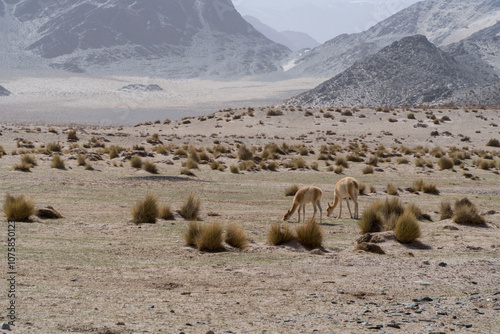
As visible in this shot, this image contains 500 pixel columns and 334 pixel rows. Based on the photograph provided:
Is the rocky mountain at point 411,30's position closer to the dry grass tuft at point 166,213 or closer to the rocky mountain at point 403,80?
the rocky mountain at point 403,80

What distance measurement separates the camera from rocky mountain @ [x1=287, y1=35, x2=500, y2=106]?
263 feet

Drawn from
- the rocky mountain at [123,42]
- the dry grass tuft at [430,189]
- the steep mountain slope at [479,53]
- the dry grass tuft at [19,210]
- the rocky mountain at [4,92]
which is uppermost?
the rocky mountain at [123,42]

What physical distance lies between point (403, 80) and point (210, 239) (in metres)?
77.8

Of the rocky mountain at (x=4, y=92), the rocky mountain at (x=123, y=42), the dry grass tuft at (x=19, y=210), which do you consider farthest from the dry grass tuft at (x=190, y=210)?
the rocky mountain at (x=123, y=42)

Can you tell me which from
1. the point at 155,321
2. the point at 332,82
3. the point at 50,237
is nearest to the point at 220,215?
the point at 50,237

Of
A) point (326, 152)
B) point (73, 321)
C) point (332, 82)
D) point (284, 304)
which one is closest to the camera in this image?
point (73, 321)

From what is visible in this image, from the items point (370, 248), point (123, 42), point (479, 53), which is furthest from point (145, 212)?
point (123, 42)

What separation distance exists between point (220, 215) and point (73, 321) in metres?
9.15

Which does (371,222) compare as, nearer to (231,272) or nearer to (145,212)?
(145,212)

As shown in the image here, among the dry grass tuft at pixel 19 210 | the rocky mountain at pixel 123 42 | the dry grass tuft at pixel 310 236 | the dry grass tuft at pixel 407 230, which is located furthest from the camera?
the rocky mountain at pixel 123 42

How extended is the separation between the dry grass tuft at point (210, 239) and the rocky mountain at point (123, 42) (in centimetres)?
15252

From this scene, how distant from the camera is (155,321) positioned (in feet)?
22.0

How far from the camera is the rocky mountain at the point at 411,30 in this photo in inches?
5925

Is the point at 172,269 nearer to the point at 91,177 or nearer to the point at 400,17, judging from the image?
the point at 91,177
